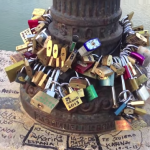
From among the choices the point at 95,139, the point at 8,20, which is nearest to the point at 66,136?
the point at 95,139

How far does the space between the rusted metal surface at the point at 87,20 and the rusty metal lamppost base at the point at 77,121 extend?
1.06ft

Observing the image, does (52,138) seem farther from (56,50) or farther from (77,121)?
(56,50)

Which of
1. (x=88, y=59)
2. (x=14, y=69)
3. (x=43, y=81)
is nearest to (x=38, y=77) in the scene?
(x=43, y=81)

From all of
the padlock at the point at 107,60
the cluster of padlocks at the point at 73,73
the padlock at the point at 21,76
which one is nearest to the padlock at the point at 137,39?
the cluster of padlocks at the point at 73,73

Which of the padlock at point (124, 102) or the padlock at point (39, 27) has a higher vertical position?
the padlock at point (39, 27)

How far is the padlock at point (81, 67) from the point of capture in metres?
1.20

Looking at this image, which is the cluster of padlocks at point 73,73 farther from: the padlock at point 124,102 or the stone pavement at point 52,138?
the stone pavement at point 52,138

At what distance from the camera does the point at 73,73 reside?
1.25 meters

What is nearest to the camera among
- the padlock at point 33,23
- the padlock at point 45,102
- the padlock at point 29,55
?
the padlock at point 45,102

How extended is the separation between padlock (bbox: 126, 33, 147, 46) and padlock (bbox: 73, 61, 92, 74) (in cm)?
32

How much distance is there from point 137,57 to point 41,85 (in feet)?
1.74

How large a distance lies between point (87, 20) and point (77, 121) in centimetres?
49

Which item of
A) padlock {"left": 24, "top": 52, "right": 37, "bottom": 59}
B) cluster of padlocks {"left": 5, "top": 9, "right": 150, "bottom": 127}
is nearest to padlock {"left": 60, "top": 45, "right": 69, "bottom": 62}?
cluster of padlocks {"left": 5, "top": 9, "right": 150, "bottom": 127}

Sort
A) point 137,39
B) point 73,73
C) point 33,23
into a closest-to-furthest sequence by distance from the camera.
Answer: point 73,73
point 137,39
point 33,23
